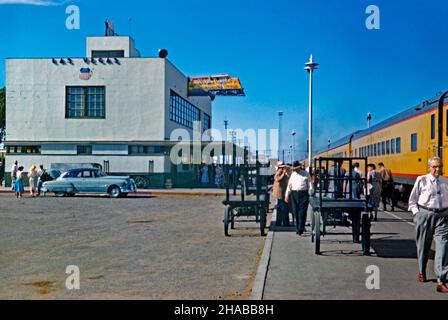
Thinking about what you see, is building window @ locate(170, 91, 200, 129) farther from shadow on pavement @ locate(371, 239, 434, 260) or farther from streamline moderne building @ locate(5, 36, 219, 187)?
shadow on pavement @ locate(371, 239, 434, 260)

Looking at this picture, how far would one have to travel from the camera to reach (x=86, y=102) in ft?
122

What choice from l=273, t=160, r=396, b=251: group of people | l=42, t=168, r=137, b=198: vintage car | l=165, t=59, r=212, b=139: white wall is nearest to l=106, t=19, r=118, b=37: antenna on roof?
l=165, t=59, r=212, b=139: white wall

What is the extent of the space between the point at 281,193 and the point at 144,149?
2288cm

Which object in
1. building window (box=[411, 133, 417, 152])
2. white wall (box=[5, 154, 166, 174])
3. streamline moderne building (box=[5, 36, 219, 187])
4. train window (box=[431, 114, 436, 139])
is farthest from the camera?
streamline moderne building (box=[5, 36, 219, 187])

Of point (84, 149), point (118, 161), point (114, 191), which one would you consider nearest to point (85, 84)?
point (84, 149)

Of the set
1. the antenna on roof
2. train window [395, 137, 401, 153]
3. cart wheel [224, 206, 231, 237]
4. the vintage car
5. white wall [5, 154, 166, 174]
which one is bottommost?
cart wheel [224, 206, 231, 237]

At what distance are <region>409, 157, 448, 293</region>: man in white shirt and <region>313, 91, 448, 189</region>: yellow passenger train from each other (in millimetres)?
8732

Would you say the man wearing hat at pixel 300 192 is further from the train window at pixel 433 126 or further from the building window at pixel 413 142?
the building window at pixel 413 142

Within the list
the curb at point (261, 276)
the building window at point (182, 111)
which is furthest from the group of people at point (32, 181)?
the curb at point (261, 276)

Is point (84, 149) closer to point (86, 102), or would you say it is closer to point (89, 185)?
point (86, 102)

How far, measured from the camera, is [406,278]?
8.10 m

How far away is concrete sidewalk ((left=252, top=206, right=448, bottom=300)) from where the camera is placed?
7141 mm

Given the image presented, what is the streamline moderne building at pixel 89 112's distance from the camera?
36750 mm
